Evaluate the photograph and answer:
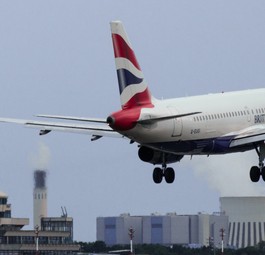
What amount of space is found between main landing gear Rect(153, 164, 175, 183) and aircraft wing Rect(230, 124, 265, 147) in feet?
17.5

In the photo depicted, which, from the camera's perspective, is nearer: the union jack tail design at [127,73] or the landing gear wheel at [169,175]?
the union jack tail design at [127,73]

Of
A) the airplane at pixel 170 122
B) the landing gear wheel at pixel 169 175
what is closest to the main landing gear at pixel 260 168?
the airplane at pixel 170 122

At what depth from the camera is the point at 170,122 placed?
3976 inches

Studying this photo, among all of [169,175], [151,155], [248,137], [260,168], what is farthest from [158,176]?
[260,168]

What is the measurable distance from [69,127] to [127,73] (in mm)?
12714

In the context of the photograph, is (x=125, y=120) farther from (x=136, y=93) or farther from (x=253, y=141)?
(x=253, y=141)

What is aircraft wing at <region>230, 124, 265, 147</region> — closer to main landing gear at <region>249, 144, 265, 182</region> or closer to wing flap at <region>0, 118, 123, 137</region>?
main landing gear at <region>249, 144, 265, 182</region>

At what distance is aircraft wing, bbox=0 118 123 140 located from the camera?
10994 cm

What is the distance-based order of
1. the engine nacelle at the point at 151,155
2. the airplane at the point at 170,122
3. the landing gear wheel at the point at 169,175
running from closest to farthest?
the airplane at the point at 170,122
the engine nacelle at the point at 151,155
the landing gear wheel at the point at 169,175

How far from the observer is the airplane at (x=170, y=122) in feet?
326

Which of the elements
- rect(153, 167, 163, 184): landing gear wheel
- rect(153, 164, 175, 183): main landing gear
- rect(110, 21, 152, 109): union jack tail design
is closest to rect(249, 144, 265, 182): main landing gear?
rect(153, 164, 175, 183): main landing gear

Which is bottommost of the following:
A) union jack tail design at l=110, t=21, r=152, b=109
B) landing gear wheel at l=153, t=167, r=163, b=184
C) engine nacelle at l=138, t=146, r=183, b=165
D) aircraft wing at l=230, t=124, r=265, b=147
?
landing gear wheel at l=153, t=167, r=163, b=184

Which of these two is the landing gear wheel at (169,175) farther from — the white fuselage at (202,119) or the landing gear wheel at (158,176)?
the white fuselage at (202,119)

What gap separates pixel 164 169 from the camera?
108 metres
